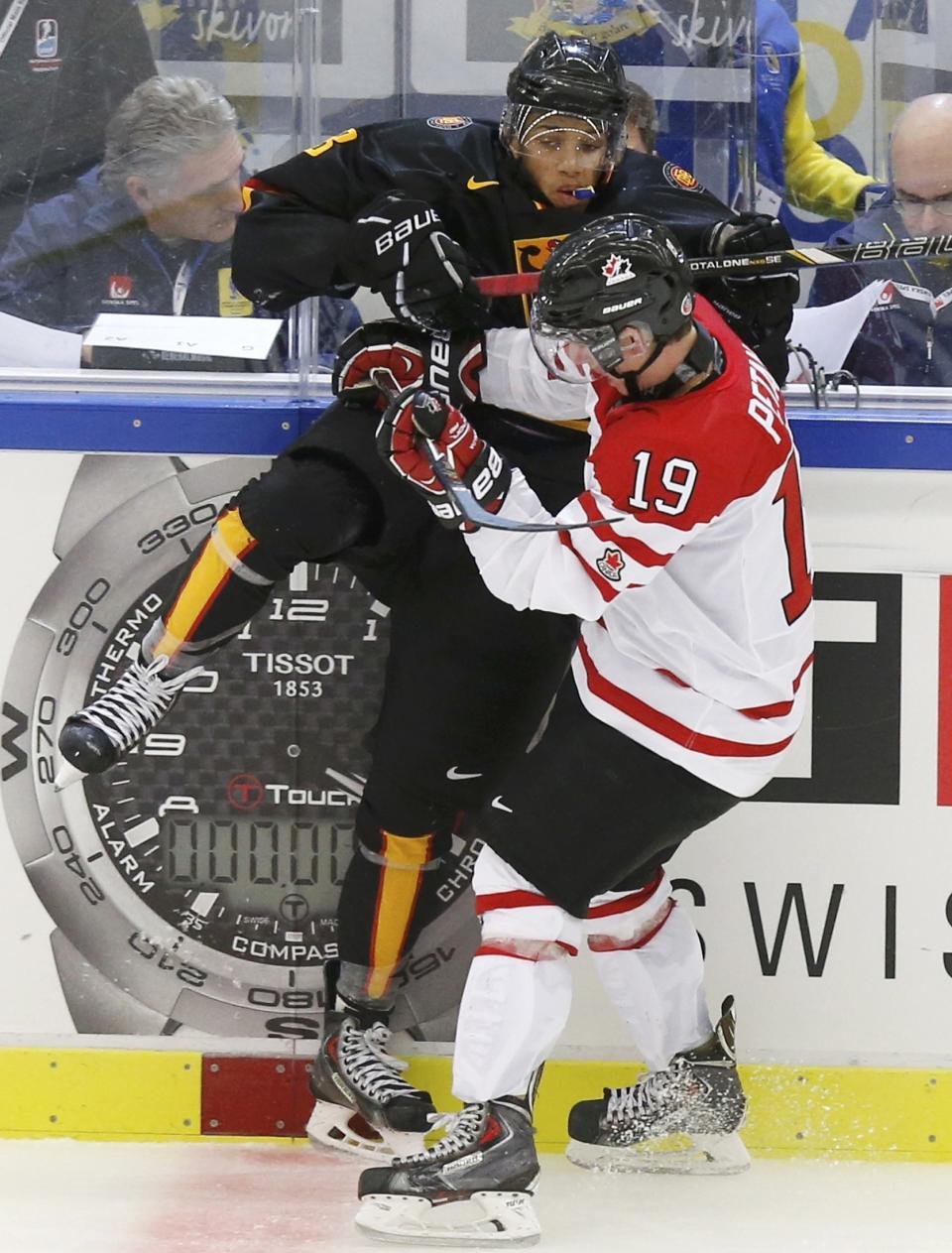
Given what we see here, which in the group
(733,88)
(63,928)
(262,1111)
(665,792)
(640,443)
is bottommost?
(262,1111)

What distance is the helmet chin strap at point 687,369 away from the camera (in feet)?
7.37

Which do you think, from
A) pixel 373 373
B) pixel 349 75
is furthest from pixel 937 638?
pixel 349 75

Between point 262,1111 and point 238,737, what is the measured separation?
56 centimetres

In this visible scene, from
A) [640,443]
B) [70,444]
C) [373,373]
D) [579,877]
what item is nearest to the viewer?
[640,443]

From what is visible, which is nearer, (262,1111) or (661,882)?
(661,882)

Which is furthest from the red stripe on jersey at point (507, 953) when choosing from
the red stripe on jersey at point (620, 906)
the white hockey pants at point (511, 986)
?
the red stripe on jersey at point (620, 906)

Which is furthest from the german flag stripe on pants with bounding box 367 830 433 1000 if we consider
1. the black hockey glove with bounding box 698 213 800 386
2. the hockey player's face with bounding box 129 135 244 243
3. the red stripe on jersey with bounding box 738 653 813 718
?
the hockey player's face with bounding box 129 135 244 243

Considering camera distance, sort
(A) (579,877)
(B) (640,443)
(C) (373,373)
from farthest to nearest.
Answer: (C) (373,373) → (A) (579,877) → (B) (640,443)

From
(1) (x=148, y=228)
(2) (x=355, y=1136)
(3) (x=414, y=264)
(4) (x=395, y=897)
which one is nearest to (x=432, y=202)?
(3) (x=414, y=264)

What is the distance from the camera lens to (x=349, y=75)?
9.14ft

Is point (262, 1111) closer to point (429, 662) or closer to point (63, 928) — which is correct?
point (63, 928)

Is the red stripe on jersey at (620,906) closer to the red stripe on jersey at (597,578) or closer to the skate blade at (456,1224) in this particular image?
the skate blade at (456,1224)

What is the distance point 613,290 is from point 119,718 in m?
0.88

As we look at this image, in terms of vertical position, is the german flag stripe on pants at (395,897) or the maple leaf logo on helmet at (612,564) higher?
the maple leaf logo on helmet at (612,564)
